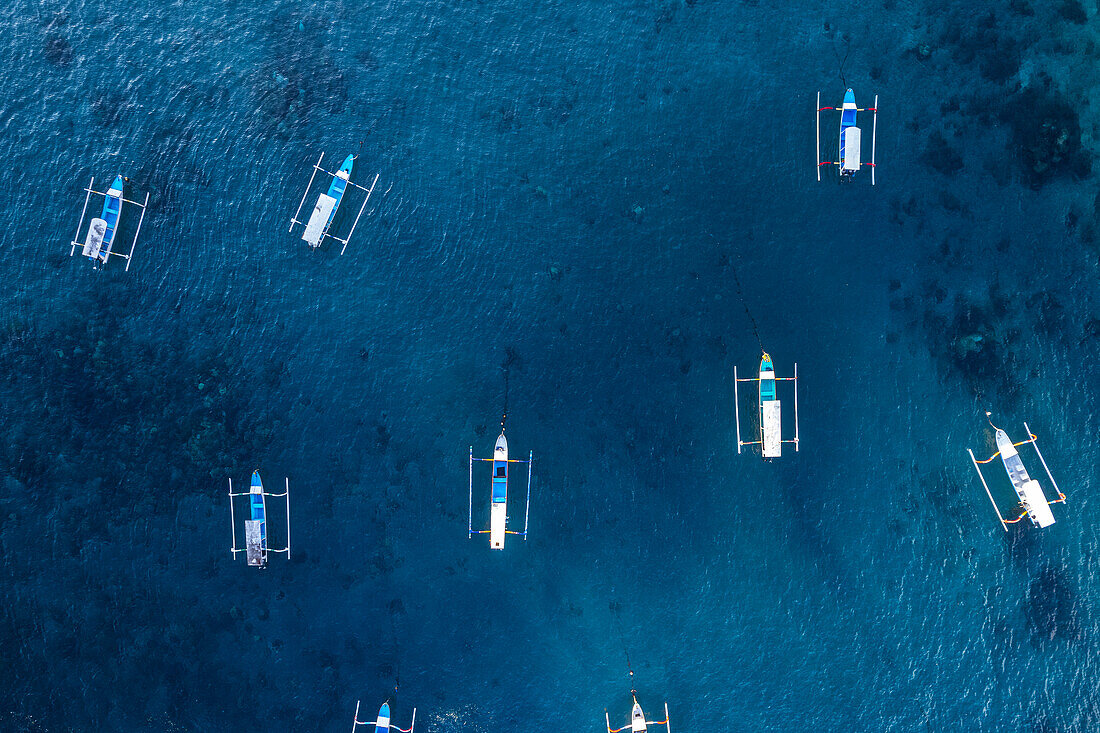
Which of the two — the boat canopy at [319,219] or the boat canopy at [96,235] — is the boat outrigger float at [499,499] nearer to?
the boat canopy at [319,219]

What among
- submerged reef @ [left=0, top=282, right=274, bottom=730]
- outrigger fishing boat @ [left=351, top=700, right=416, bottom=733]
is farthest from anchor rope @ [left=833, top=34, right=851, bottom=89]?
outrigger fishing boat @ [left=351, top=700, right=416, bottom=733]

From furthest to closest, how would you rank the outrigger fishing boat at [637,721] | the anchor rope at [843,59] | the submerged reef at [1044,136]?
1. the anchor rope at [843,59]
2. the submerged reef at [1044,136]
3. the outrigger fishing boat at [637,721]

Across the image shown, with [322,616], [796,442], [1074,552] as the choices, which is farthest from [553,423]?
[1074,552]

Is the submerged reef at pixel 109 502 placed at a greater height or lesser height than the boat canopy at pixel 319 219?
lesser

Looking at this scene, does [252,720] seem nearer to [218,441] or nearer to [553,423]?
[218,441]

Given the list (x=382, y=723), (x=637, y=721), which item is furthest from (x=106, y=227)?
(x=637, y=721)

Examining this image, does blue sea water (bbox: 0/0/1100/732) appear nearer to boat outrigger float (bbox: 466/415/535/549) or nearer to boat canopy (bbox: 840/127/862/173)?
boat outrigger float (bbox: 466/415/535/549)

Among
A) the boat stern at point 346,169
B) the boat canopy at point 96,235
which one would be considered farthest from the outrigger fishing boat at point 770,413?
the boat canopy at point 96,235
